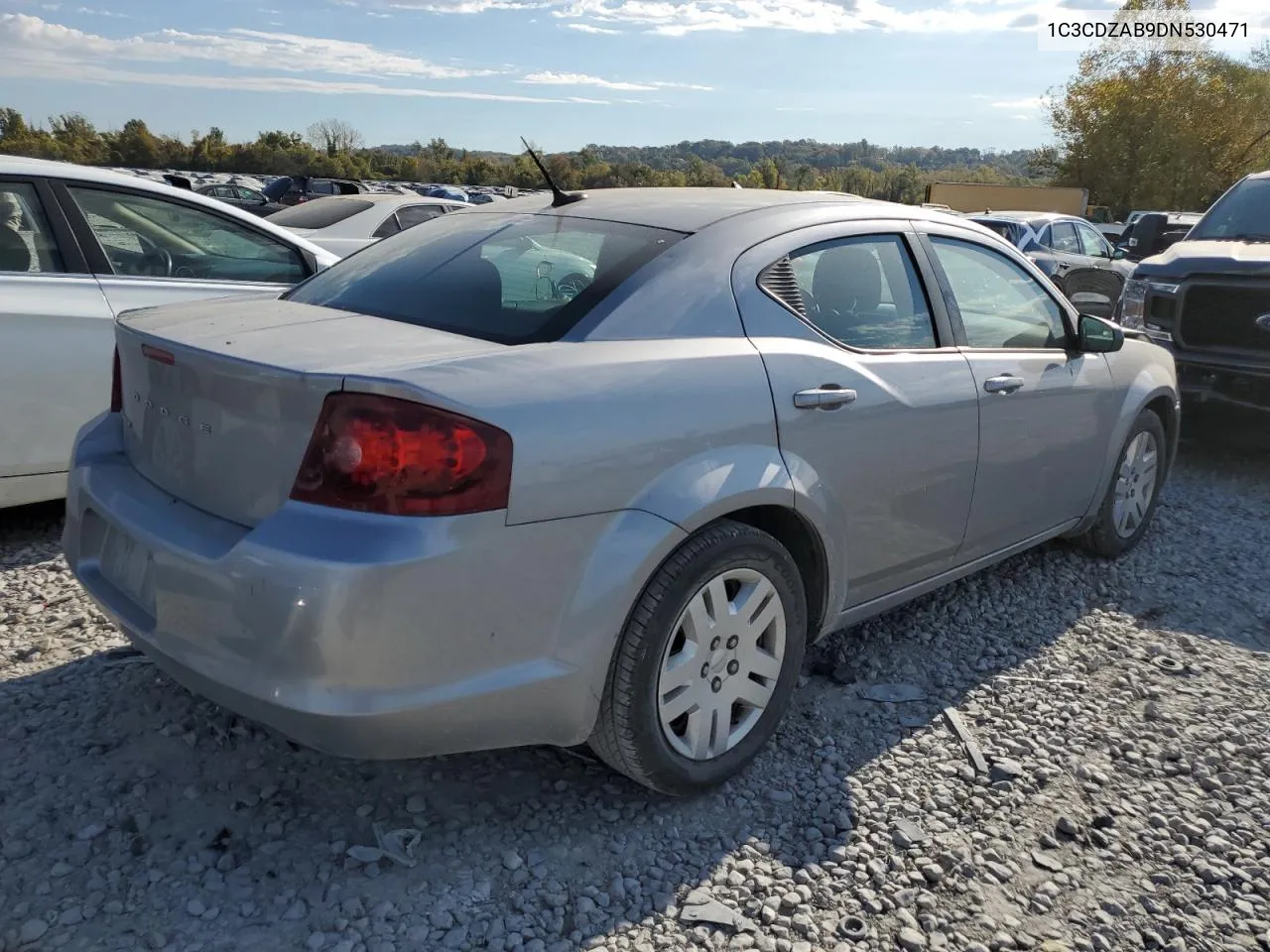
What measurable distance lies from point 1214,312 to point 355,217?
6.59m

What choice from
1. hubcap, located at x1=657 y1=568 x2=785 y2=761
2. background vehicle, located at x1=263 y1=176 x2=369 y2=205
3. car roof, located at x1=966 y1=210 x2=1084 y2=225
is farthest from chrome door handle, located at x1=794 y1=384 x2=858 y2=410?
background vehicle, located at x1=263 y1=176 x2=369 y2=205

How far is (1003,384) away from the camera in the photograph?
3664 millimetres

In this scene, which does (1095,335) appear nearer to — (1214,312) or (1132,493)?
(1132,493)

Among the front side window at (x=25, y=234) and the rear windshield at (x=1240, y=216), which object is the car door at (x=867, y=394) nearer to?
the front side window at (x=25, y=234)

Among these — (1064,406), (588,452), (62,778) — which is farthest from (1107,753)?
(62,778)

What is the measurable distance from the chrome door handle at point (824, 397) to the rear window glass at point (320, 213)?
6679mm

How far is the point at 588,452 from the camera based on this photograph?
2377 mm

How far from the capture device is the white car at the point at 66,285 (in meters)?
4.24

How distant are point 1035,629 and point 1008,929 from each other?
184 centimetres

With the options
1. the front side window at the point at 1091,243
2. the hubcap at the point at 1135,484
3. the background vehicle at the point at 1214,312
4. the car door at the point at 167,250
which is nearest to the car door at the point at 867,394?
the hubcap at the point at 1135,484

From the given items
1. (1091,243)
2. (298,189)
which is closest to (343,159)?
(298,189)

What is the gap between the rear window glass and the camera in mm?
8734

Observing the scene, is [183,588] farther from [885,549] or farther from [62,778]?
[885,549]

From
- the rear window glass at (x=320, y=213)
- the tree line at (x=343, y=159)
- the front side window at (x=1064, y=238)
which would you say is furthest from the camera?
the tree line at (x=343, y=159)
